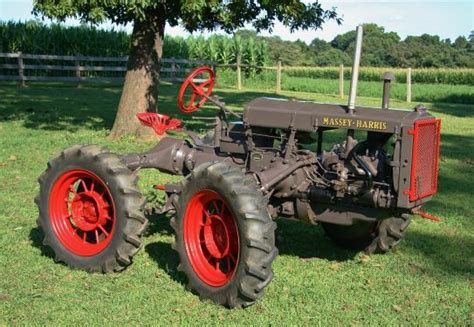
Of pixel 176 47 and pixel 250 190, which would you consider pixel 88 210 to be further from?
pixel 176 47

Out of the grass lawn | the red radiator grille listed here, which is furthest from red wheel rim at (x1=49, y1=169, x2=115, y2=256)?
the red radiator grille

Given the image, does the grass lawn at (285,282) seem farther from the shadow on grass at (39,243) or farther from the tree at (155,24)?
the tree at (155,24)

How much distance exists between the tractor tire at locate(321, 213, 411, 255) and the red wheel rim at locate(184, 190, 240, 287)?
1.40 m

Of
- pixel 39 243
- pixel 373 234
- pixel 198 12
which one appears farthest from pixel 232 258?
pixel 198 12

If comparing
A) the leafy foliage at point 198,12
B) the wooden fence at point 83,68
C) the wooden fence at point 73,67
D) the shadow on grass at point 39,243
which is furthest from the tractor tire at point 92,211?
the wooden fence at point 73,67

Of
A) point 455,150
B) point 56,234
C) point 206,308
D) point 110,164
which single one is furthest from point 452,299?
point 455,150

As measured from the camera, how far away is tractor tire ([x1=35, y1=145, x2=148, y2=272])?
5016mm

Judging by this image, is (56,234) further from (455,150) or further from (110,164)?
(455,150)

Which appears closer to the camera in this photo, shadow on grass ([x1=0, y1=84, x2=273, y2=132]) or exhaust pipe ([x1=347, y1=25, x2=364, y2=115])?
exhaust pipe ([x1=347, y1=25, x2=364, y2=115])

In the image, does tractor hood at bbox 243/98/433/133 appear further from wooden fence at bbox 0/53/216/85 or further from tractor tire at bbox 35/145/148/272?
wooden fence at bbox 0/53/216/85

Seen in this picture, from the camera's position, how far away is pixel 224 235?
4.92m

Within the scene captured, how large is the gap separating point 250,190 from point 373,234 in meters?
1.75

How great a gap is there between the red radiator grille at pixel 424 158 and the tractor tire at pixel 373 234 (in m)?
0.66

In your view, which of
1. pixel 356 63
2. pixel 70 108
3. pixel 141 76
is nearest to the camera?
pixel 356 63
